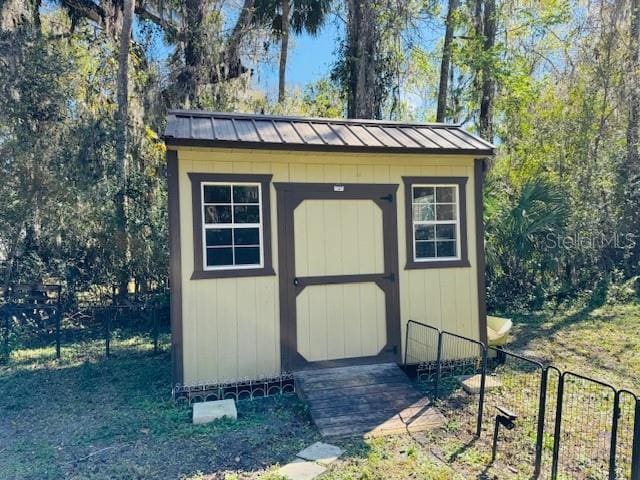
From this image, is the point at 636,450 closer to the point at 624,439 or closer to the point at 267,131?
the point at 624,439

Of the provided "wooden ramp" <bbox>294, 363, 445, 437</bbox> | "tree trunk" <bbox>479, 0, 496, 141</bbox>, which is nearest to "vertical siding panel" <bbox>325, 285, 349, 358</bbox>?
"wooden ramp" <bbox>294, 363, 445, 437</bbox>

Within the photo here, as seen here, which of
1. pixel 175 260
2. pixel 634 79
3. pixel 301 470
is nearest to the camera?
→ pixel 301 470

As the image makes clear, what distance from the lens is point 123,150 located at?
778cm

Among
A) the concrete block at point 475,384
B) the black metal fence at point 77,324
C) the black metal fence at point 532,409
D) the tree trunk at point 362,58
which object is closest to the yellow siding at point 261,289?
the black metal fence at point 532,409

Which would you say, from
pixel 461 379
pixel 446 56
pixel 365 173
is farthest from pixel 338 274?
pixel 446 56

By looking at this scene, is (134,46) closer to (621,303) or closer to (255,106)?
Answer: (255,106)

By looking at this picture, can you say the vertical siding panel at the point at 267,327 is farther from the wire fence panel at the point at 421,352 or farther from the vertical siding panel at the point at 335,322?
the wire fence panel at the point at 421,352

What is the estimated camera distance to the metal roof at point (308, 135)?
14.8 ft

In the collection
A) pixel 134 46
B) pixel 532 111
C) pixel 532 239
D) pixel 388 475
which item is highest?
pixel 134 46

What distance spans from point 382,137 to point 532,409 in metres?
3.20

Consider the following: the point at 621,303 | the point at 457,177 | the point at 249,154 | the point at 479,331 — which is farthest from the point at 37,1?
the point at 621,303

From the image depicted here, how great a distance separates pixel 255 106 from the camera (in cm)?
1126

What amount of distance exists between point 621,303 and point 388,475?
311 inches

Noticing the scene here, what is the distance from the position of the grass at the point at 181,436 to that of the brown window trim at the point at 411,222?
1.42 metres
